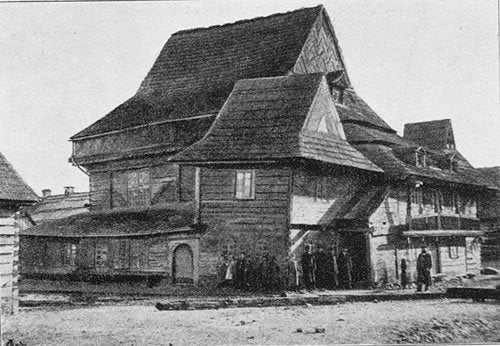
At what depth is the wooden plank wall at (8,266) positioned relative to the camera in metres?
17.1

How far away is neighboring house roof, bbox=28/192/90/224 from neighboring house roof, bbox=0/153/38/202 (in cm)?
2159

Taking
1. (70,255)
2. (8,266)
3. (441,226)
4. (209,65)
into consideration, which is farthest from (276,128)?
(70,255)

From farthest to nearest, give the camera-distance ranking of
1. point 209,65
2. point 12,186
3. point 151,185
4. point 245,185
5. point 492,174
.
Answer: point 492,174
point 209,65
point 151,185
point 245,185
point 12,186

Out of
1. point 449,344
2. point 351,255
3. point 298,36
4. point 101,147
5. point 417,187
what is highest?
point 298,36

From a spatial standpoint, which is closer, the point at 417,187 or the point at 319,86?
the point at 319,86

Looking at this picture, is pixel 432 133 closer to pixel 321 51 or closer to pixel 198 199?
pixel 321 51

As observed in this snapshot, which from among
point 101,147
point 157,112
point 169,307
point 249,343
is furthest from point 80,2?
point 101,147

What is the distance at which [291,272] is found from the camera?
20.5 m

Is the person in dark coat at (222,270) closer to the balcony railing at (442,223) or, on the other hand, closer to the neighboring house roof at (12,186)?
the neighboring house roof at (12,186)

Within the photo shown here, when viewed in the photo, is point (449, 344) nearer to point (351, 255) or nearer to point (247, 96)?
point (351, 255)

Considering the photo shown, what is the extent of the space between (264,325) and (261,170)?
783cm

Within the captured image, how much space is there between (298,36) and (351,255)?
9725 millimetres

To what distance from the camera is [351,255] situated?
22812 millimetres

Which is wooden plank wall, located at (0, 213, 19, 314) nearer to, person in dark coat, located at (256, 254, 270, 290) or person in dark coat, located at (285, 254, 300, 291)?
person in dark coat, located at (256, 254, 270, 290)
